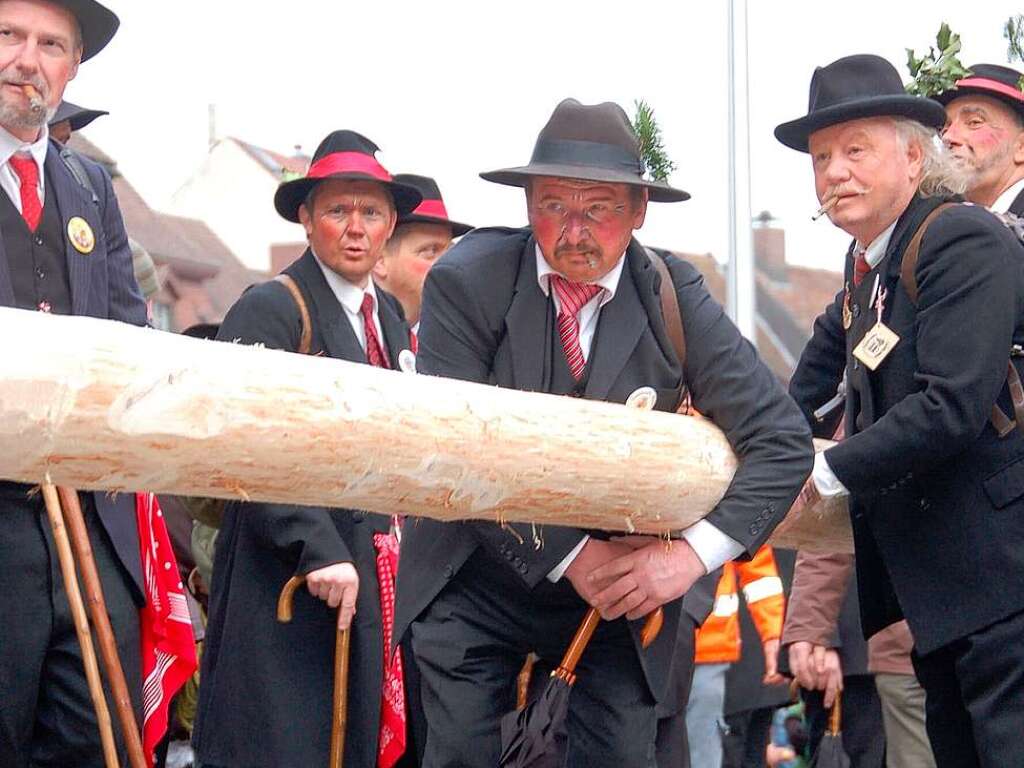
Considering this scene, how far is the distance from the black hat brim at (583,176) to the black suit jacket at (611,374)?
207 millimetres

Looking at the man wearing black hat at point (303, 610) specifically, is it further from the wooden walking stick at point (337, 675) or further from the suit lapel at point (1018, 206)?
the suit lapel at point (1018, 206)

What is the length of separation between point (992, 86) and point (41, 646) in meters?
3.68

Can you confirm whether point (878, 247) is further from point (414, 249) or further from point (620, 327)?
point (414, 249)

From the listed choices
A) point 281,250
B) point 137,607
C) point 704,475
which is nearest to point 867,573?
point 704,475

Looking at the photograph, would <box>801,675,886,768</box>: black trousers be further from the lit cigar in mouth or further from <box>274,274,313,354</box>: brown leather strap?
the lit cigar in mouth

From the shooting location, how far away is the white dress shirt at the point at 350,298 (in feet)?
18.5

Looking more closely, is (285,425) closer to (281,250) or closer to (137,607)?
(137,607)

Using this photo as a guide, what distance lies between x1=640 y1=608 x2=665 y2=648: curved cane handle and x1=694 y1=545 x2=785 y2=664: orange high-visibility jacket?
247 centimetres

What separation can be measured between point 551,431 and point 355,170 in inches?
93.2

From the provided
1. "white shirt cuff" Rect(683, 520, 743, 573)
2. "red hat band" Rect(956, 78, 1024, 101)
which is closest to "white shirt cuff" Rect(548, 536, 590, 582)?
"white shirt cuff" Rect(683, 520, 743, 573)

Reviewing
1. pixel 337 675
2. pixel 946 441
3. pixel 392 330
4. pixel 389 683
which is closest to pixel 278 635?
pixel 337 675

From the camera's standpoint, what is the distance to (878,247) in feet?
16.1

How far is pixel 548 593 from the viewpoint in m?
4.48

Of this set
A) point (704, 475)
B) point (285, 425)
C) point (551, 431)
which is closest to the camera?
point (285, 425)
